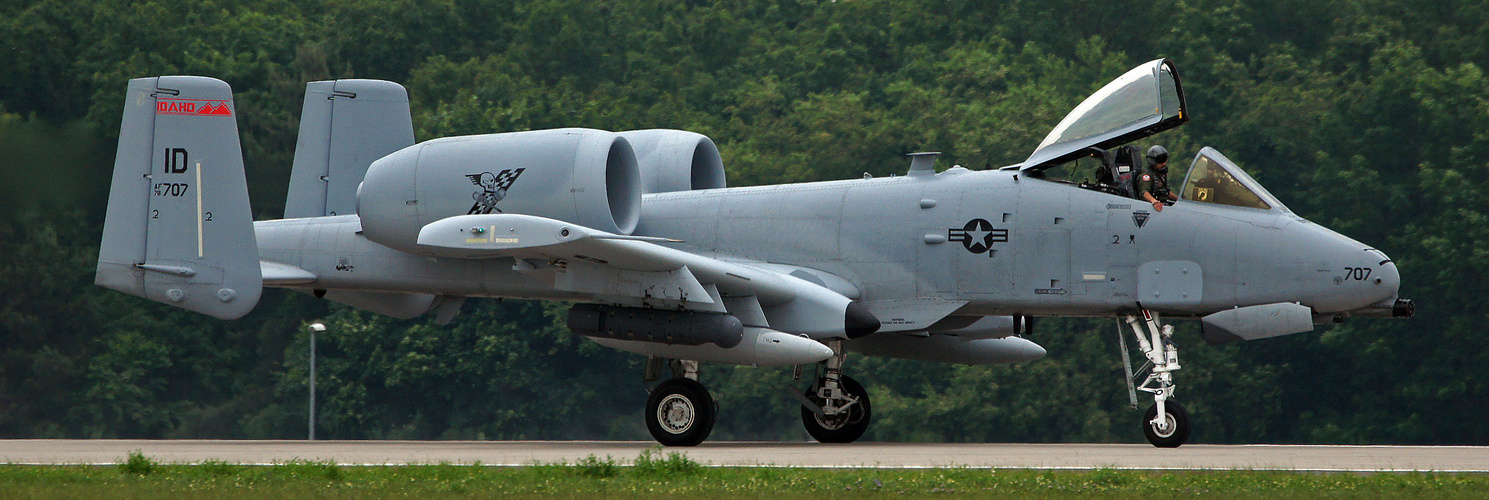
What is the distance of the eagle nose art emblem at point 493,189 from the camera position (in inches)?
648

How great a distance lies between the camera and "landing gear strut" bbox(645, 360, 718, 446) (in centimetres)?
1606

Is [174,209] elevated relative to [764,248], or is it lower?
elevated

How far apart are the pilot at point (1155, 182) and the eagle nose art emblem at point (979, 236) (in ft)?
4.48

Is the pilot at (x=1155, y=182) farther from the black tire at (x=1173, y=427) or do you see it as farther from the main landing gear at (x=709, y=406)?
the main landing gear at (x=709, y=406)

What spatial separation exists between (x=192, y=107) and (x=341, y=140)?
117 inches

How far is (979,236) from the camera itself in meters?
16.4

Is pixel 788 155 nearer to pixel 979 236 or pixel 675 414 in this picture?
pixel 979 236

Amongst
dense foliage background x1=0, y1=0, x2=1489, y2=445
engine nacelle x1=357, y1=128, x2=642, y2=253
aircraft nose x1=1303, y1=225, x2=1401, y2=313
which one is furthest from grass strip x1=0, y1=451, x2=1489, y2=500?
dense foliage background x1=0, y1=0, x2=1489, y2=445

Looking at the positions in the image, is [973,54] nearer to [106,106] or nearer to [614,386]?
[614,386]

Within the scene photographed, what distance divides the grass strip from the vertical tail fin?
7.51m

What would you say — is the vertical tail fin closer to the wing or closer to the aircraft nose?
the wing

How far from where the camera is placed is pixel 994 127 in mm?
39375

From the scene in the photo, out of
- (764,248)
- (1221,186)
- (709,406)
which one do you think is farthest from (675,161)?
(1221,186)

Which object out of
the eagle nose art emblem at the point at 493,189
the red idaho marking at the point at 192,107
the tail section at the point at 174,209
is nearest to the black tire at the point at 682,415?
the eagle nose art emblem at the point at 493,189
